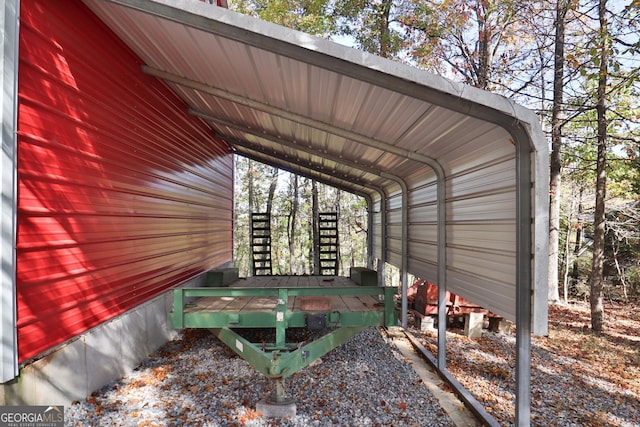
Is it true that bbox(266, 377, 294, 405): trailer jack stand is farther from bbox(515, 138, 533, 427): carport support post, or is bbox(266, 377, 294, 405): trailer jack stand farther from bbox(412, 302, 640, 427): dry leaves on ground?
bbox(412, 302, 640, 427): dry leaves on ground

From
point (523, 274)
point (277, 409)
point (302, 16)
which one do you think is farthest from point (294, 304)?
point (302, 16)

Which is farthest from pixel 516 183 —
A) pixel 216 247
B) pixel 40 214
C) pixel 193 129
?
pixel 216 247

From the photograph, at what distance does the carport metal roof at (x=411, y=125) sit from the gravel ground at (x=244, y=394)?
1.06 metres

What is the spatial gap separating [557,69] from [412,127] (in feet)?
22.9

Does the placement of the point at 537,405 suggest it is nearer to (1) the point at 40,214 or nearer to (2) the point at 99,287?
(2) the point at 99,287

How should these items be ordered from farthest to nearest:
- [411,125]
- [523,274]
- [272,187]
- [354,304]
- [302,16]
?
1. [272,187]
2. [302,16]
3. [354,304]
4. [411,125]
5. [523,274]

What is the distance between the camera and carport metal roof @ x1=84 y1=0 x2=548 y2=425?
290 centimetres

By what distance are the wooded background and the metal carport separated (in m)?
3.70

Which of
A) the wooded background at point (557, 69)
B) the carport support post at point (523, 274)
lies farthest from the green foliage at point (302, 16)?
the carport support post at point (523, 274)

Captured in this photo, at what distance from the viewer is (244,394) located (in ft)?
13.3

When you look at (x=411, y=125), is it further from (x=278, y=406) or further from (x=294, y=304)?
(x=278, y=406)

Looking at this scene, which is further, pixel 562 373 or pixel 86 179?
pixel 562 373

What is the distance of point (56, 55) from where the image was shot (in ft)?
11.7

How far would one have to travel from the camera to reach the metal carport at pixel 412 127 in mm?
2898
